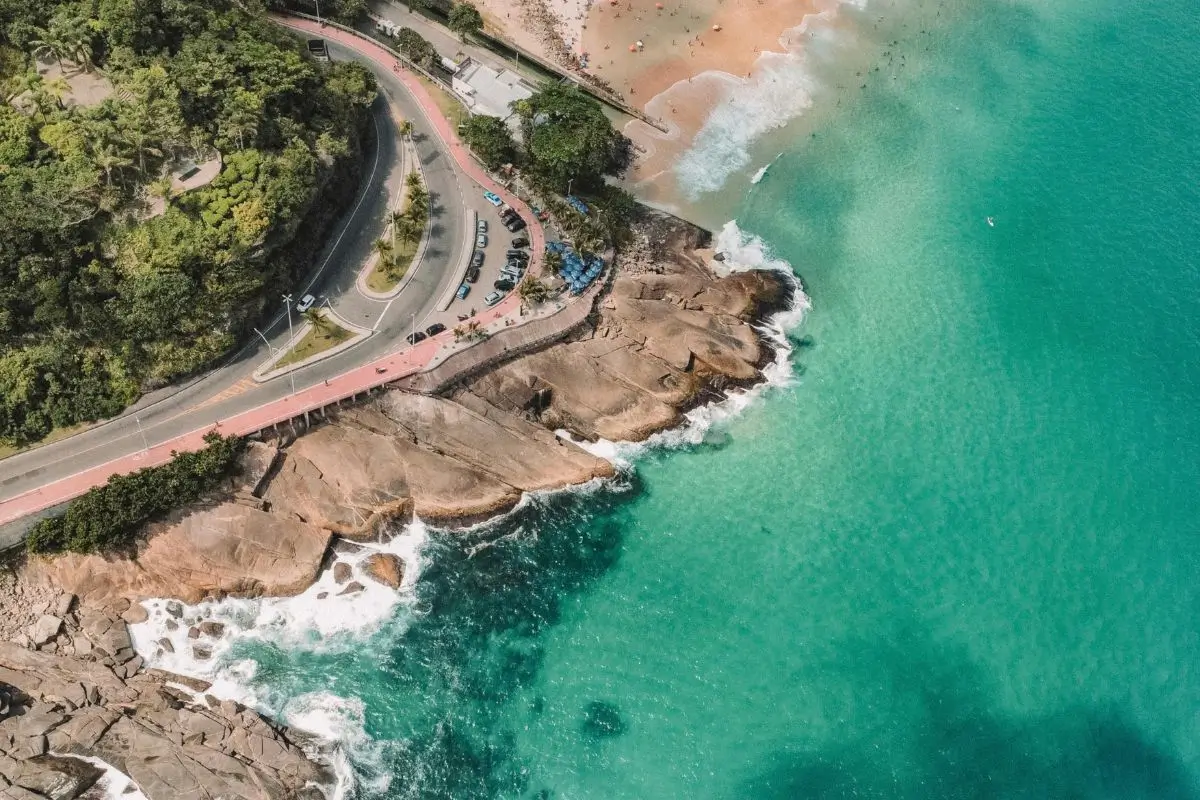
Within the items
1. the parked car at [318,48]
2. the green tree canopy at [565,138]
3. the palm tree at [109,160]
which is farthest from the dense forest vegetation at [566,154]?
the palm tree at [109,160]

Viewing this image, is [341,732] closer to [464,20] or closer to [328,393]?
[328,393]

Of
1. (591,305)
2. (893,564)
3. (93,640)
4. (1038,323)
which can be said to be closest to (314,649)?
(93,640)

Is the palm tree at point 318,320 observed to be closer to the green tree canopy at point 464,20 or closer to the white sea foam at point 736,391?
the white sea foam at point 736,391

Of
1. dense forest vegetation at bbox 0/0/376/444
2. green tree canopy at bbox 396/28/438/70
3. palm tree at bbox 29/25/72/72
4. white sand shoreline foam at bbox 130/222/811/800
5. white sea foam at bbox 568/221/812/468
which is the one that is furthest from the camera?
green tree canopy at bbox 396/28/438/70

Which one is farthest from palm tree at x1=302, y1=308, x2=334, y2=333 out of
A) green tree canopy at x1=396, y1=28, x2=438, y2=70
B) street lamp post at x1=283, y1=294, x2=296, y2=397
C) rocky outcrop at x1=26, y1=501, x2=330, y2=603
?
green tree canopy at x1=396, y1=28, x2=438, y2=70

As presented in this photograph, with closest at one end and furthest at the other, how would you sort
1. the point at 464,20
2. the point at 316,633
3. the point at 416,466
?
the point at 316,633 < the point at 416,466 < the point at 464,20

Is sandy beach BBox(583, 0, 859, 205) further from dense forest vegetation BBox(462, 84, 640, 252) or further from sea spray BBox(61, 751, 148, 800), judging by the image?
sea spray BBox(61, 751, 148, 800)

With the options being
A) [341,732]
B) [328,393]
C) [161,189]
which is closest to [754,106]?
[328,393]
